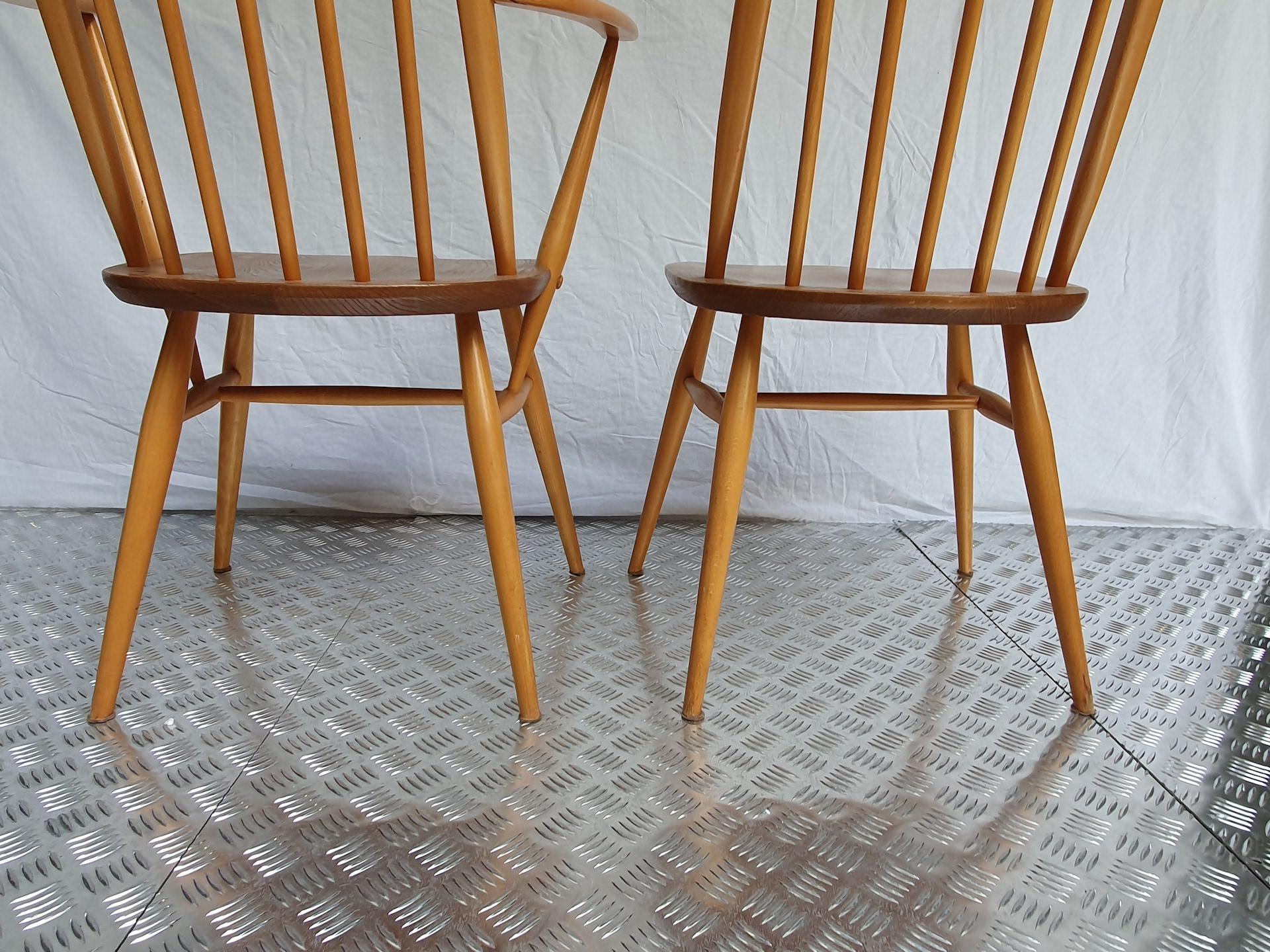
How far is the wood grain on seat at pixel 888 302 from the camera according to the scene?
1.01 m

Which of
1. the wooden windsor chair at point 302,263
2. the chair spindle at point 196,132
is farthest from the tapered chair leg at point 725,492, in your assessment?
the chair spindle at point 196,132

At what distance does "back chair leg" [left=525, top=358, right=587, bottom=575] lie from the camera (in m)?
1.49

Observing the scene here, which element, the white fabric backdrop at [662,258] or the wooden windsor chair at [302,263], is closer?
the wooden windsor chair at [302,263]

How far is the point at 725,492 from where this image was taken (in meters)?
1.12

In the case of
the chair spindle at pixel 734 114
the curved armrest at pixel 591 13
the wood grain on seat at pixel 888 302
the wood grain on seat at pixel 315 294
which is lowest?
the wood grain on seat at pixel 888 302

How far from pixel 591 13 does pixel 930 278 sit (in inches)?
22.9

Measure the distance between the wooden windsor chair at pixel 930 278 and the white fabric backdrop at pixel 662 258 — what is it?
611 mm

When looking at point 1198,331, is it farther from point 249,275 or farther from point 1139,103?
Result: point 249,275

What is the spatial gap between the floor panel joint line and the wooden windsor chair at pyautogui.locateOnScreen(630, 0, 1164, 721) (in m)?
0.05

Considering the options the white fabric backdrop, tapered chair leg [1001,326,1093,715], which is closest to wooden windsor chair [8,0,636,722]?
the white fabric backdrop

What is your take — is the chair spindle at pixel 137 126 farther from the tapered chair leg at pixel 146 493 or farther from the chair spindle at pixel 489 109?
the chair spindle at pixel 489 109

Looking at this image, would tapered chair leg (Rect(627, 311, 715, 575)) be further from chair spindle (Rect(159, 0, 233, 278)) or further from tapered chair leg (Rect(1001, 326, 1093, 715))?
chair spindle (Rect(159, 0, 233, 278))

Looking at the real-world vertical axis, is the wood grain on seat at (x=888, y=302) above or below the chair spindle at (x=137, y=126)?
below

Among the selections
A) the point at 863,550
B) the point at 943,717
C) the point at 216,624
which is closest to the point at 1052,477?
the point at 943,717
